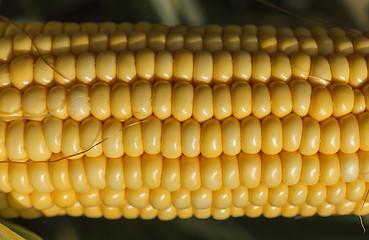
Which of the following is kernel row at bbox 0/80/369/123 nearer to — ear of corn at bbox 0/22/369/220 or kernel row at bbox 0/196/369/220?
ear of corn at bbox 0/22/369/220

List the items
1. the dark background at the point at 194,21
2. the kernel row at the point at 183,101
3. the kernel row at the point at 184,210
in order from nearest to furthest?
the kernel row at the point at 183,101, the kernel row at the point at 184,210, the dark background at the point at 194,21

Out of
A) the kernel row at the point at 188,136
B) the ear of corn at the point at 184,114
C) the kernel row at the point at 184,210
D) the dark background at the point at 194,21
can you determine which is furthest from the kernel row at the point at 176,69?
the dark background at the point at 194,21

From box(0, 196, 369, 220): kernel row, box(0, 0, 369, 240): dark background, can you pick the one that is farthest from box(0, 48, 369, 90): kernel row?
box(0, 0, 369, 240): dark background

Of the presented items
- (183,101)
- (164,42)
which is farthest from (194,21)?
(183,101)

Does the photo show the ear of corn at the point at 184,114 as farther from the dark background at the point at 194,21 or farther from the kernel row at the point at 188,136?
the dark background at the point at 194,21

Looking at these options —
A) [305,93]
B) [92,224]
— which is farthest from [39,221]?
[305,93]
